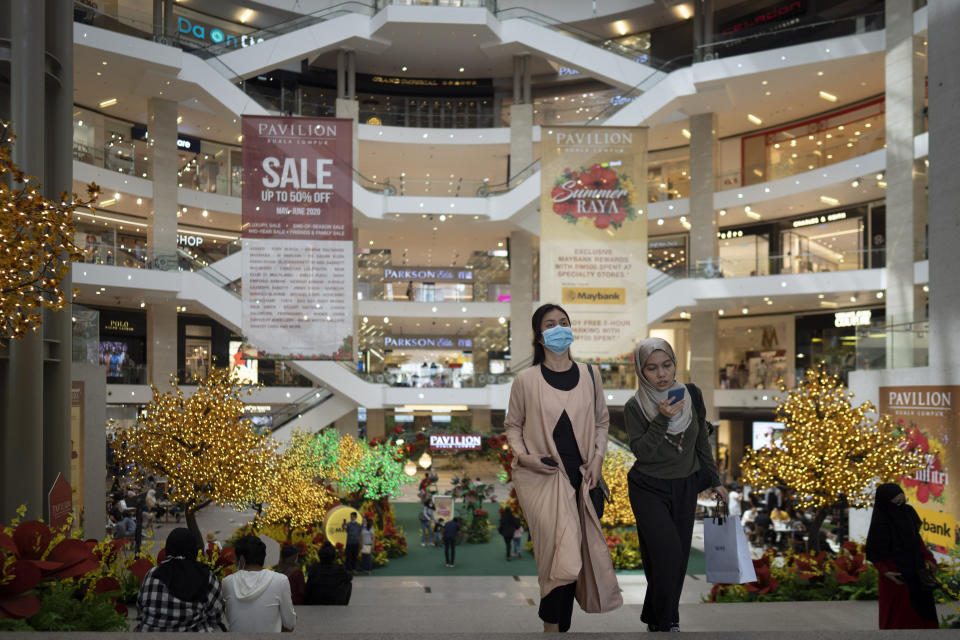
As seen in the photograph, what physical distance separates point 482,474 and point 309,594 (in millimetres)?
24115

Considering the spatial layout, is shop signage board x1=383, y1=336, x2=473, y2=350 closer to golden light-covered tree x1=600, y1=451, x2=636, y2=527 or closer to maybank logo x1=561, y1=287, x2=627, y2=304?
golden light-covered tree x1=600, y1=451, x2=636, y2=527

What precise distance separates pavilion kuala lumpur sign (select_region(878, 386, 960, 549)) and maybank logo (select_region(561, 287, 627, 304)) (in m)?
4.78

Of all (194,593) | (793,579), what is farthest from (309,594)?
(194,593)

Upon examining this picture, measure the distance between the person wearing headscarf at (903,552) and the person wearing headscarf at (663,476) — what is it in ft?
6.18

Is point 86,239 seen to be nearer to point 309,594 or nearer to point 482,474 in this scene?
point 482,474

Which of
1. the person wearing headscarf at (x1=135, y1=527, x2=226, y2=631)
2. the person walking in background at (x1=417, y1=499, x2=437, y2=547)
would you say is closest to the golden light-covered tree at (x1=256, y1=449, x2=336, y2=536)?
the person walking in background at (x1=417, y1=499, x2=437, y2=547)

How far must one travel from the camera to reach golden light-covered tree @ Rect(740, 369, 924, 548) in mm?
13320

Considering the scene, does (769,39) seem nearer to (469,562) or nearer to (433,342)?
(469,562)

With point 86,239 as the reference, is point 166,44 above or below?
above

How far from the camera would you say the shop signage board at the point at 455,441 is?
31625mm

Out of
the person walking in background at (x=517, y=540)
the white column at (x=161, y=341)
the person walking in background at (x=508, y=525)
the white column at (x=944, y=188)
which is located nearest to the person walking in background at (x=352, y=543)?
the person walking in background at (x=508, y=525)

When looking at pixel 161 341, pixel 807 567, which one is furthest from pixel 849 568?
pixel 161 341

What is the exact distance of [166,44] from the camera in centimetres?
2598

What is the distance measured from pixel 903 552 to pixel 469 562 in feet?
45.3
